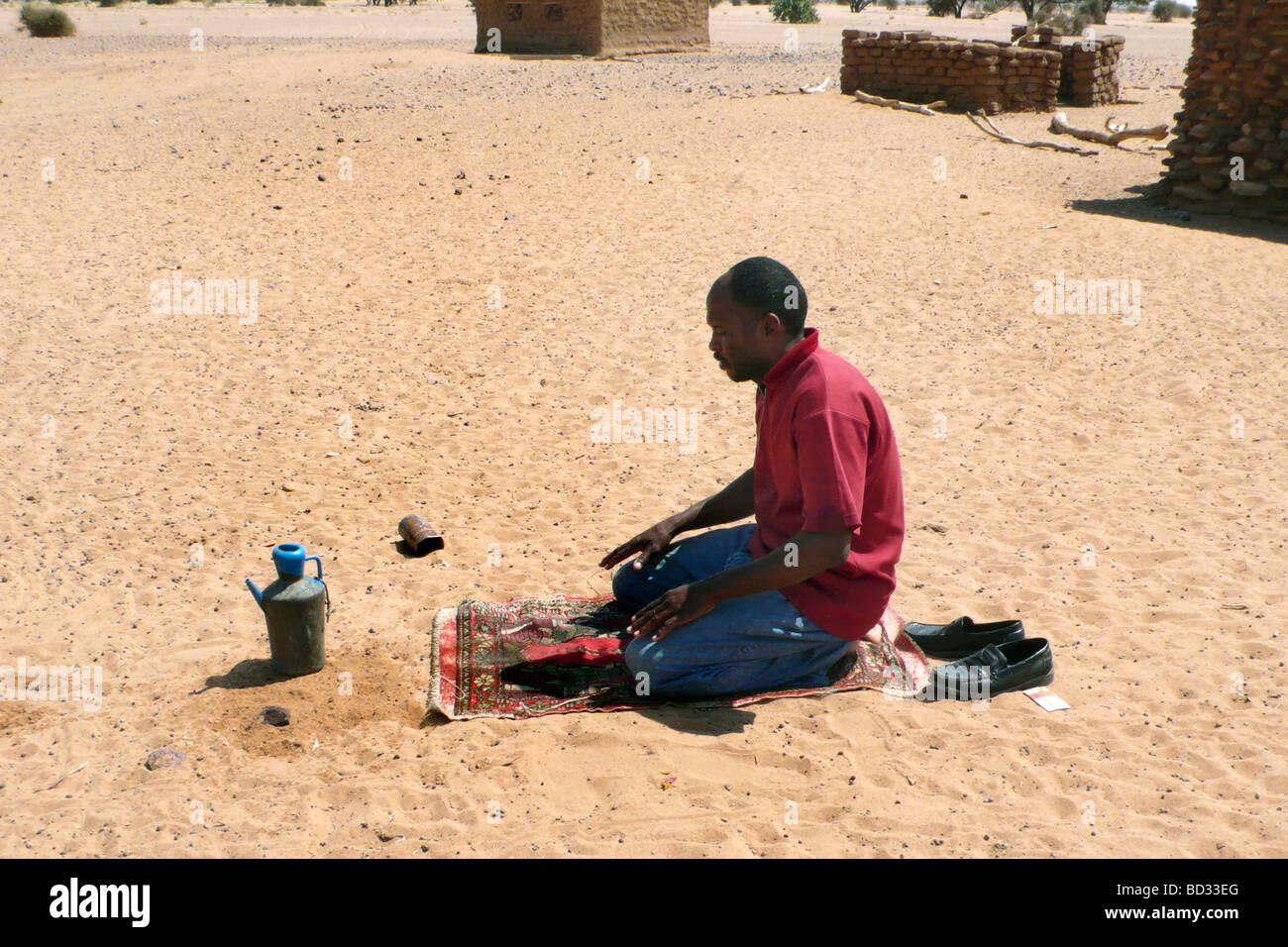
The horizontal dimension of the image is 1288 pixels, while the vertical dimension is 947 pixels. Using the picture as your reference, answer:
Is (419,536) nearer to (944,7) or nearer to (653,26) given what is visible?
(653,26)

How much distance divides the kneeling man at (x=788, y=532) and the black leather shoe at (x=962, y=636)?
483 mm

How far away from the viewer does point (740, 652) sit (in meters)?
3.92

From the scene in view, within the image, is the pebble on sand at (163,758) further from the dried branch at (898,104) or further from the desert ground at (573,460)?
the dried branch at (898,104)

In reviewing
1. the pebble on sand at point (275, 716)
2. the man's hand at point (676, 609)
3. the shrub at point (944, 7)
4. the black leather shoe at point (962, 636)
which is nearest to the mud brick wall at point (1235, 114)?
the black leather shoe at point (962, 636)

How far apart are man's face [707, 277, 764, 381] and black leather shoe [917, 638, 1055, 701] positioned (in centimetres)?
132

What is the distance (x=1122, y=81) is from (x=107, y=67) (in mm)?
18636

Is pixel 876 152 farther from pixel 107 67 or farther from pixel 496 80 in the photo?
pixel 107 67

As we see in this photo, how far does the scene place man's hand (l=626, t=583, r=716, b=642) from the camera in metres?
3.62

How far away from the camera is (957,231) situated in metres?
10.6

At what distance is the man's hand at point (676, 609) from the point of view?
3625 millimetres

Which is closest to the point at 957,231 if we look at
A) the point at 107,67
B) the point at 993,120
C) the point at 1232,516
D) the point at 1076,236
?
the point at 1076,236

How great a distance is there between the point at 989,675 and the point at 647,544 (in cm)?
133
